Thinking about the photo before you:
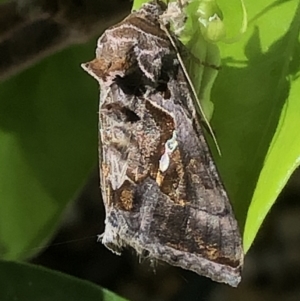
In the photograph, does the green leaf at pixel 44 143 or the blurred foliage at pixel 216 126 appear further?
the green leaf at pixel 44 143

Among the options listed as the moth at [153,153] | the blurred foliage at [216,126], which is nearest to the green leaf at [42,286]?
the moth at [153,153]

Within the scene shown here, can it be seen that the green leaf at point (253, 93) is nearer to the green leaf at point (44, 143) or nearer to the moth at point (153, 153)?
the moth at point (153, 153)

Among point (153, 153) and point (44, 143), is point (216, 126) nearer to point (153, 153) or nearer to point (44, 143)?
point (153, 153)

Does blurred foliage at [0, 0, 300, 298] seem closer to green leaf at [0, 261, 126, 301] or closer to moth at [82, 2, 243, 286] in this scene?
moth at [82, 2, 243, 286]

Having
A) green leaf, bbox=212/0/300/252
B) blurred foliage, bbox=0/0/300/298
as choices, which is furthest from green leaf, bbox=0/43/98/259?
green leaf, bbox=212/0/300/252

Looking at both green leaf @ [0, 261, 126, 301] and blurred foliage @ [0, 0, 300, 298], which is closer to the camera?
blurred foliage @ [0, 0, 300, 298]

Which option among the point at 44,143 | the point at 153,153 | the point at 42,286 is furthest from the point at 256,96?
the point at 44,143
